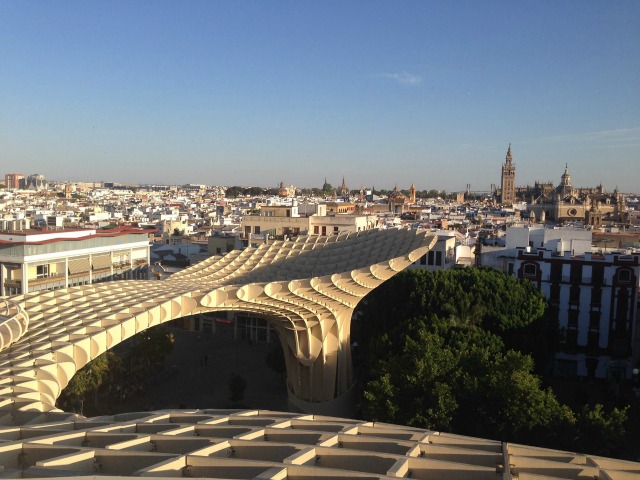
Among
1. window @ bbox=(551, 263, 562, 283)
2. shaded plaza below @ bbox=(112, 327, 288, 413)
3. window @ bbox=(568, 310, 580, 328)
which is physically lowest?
shaded plaza below @ bbox=(112, 327, 288, 413)

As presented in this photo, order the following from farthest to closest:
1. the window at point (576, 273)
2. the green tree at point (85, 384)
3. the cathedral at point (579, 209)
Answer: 1. the cathedral at point (579, 209)
2. the window at point (576, 273)
3. the green tree at point (85, 384)

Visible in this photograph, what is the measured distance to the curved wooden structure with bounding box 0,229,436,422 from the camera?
12.5 metres

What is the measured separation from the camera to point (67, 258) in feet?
87.0

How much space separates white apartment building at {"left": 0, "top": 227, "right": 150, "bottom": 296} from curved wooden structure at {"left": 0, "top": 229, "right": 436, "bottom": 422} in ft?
22.6

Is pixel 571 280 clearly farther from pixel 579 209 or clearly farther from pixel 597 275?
pixel 579 209

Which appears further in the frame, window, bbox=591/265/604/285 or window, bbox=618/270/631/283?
window, bbox=591/265/604/285

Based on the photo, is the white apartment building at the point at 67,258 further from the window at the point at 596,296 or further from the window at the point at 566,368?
the window at the point at 596,296

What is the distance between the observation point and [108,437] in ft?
25.4

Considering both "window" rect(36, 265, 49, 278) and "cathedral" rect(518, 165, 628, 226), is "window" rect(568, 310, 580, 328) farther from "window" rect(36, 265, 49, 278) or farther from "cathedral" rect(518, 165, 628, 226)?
"cathedral" rect(518, 165, 628, 226)

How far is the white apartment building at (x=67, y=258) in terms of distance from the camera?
24438 mm

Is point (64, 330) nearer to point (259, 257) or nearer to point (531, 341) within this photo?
point (259, 257)

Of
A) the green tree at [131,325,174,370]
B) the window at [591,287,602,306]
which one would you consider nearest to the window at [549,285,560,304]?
the window at [591,287,602,306]

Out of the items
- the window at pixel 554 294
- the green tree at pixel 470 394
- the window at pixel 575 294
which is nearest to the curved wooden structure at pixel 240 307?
the green tree at pixel 470 394

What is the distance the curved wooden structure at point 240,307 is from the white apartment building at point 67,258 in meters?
6.88
